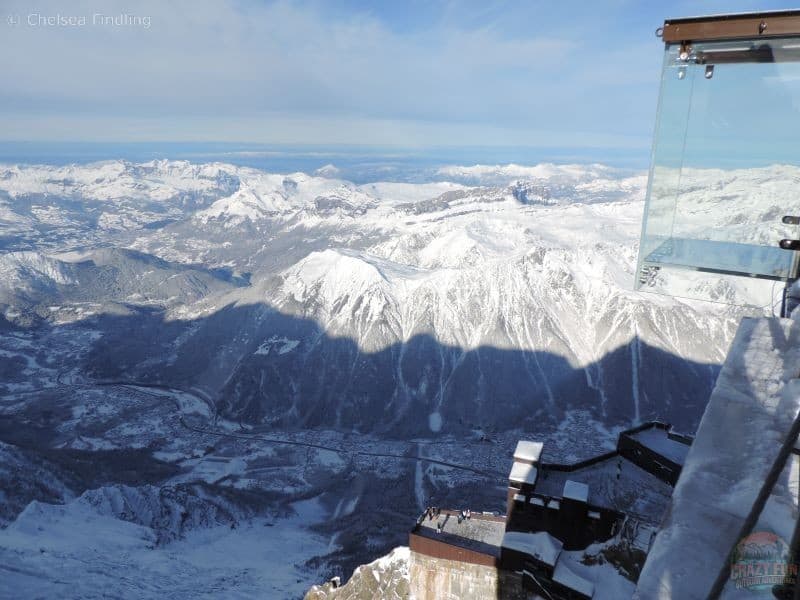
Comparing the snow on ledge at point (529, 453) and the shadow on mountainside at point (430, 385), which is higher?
the snow on ledge at point (529, 453)

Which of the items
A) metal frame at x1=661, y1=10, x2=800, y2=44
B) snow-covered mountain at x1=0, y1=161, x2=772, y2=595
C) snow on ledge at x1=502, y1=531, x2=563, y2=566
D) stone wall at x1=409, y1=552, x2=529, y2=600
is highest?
metal frame at x1=661, y1=10, x2=800, y2=44

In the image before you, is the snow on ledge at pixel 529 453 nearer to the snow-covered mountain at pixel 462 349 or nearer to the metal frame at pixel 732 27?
the metal frame at pixel 732 27

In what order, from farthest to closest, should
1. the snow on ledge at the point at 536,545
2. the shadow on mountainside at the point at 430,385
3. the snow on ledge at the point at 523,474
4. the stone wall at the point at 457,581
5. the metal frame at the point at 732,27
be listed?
the shadow on mountainside at the point at 430,385
the snow on ledge at the point at 523,474
the stone wall at the point at 457,581
the snow on ledge at the point at 536,545
the metal frame at the point at 732,27

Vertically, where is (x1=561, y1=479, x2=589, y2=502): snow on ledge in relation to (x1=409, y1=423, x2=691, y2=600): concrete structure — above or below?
above

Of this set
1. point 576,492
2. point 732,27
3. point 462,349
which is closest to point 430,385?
point 462,349

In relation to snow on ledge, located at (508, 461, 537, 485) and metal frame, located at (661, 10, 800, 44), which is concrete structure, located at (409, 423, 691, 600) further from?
metal frame, located at (661, 10, 800, 44)

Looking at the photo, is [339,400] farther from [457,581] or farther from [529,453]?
[457,581]

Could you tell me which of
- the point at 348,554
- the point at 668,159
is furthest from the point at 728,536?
the point at 348,554

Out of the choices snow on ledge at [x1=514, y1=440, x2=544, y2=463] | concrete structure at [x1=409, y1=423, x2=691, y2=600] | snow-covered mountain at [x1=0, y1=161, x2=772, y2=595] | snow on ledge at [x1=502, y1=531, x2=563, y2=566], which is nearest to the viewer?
snow on ledge at [x1=502, y1=531, x2=563, y2=566]

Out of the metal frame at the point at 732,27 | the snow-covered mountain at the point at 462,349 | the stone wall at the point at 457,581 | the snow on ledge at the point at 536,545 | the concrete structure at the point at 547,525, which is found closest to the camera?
the metal frame at the point at 732,27

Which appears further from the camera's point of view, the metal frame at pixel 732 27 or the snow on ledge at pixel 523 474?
the snow on ledge at pixel 523 474

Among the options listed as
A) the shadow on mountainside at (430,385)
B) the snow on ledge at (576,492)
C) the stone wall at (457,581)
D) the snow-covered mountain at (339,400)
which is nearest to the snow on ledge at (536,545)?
the stone wall at (457,581)

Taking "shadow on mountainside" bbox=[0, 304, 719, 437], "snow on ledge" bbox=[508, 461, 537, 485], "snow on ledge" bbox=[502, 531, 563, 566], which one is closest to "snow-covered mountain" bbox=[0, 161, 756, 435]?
"shadow on mountainside" bbox=[0, 304, 719, 437]

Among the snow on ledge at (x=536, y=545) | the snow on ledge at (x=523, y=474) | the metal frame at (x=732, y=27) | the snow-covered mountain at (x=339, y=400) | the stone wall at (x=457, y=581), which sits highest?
the metal frame at (x=732, y=27)
